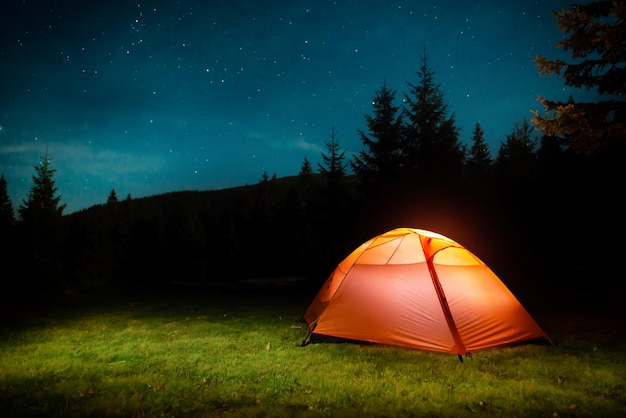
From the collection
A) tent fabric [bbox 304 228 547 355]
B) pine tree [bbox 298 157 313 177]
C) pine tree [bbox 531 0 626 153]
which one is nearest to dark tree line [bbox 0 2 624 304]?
pine tree [bbox 531 0 626 153]

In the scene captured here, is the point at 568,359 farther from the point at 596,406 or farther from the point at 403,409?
the point at 403,409

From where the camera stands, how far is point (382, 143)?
87.5 feet

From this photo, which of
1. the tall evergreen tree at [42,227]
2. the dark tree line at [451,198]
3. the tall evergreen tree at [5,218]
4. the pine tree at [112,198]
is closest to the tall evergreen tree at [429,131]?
the dark tree line at [451,198]

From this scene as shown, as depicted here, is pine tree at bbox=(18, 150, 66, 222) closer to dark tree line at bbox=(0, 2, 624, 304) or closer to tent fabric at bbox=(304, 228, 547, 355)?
dark tree line at bbox=(0, 2, 624, 304)

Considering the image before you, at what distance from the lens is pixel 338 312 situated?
8.18m

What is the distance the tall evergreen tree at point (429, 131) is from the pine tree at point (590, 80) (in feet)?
41.1

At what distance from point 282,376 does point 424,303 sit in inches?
120

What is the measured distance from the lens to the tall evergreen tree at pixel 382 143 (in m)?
26.4

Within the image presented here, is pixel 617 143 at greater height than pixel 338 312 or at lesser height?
greater

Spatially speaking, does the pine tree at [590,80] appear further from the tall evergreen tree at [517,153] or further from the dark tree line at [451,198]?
the tall evergreen tree at [517,153]

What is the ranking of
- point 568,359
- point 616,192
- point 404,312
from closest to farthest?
point 568,359
point 404,312
point 616,192

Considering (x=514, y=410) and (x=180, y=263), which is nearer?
(x=514, y=410)

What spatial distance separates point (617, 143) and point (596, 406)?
8.25 meters

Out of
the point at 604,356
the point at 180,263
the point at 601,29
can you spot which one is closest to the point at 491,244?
the point at 601,29
